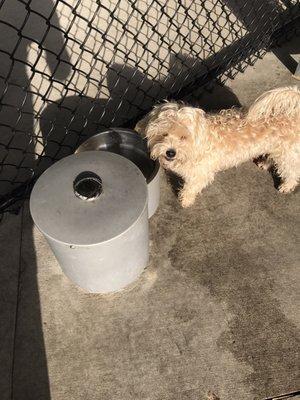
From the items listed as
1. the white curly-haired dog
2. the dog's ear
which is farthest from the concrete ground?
the dog's ear

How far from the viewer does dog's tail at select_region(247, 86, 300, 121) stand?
2871 mm

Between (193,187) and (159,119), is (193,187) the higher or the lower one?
the lower one

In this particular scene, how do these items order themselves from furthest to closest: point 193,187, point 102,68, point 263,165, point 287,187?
point 102,68 → point 263,165 → point 287,187 → point 193,187

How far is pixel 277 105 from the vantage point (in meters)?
2.95

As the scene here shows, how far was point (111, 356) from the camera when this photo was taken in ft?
9.53

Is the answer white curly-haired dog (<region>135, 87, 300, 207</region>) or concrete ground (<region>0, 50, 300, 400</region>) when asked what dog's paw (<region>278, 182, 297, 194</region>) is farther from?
white curly-haired dog (<region>135, 87, 300, 207</region>)

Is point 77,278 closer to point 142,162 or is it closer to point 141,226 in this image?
point 141,226

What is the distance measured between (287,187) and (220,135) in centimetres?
103

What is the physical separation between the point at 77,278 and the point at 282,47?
4.00 meters

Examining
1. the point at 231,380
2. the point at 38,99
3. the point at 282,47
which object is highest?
the point at 282,47

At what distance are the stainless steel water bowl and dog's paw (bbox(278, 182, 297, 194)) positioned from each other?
1.28m

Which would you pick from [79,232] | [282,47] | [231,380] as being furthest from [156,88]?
[231,380]

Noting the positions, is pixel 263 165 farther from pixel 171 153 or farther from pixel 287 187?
pixel 171 153

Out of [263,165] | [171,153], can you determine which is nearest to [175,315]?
[171,153]
